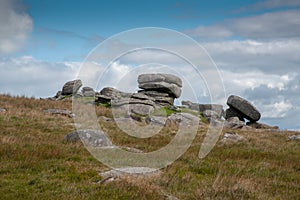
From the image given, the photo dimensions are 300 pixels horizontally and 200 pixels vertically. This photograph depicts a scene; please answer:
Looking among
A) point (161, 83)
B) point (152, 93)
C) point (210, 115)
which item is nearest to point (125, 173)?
point (210, 115)

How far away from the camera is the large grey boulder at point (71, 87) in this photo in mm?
59562

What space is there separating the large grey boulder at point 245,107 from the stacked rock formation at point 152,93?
7.89 meters

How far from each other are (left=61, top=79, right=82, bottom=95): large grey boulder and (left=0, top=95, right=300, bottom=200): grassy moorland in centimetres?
3553

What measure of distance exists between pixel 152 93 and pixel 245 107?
43.9 feet

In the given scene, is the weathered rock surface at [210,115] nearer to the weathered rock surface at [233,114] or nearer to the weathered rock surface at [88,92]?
the weathered rock surface at [233,114]

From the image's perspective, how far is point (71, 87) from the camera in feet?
199

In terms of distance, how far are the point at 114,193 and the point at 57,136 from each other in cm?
1288

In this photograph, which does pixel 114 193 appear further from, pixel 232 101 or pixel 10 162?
pixel 232 101

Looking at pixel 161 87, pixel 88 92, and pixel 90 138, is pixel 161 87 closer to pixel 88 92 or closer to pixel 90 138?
pixel 88 92

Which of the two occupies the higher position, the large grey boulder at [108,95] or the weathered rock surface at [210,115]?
the large grey boulder at [108,95]

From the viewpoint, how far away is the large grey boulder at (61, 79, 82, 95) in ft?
195

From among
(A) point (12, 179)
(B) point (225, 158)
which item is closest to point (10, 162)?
(A) point (12, 179)

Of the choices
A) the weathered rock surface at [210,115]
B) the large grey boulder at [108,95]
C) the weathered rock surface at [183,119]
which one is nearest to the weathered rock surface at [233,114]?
the weathered rock surface at [210,115]

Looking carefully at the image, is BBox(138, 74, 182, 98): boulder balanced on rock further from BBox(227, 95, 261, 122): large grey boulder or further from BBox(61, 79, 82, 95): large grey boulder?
BBox(61, 79, 82, 95): large grey boulder
